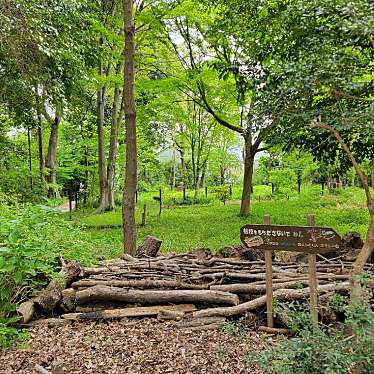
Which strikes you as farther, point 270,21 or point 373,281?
point 270,21

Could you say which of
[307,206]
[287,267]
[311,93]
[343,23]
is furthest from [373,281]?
[307,206]

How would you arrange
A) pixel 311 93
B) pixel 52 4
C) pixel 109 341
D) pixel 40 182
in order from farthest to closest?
pixel 40 182 < pixel 52 4 < pixel 311 93 < pixel 109 341

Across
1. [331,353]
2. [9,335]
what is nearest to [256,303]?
[331,353]

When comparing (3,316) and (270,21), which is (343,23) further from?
(3,316)

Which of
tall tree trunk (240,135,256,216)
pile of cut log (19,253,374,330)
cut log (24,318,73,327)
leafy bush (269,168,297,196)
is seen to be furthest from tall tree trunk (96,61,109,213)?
cut log (24,318,73,327)

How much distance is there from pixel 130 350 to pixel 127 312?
731mm

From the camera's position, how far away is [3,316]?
3.72 metres

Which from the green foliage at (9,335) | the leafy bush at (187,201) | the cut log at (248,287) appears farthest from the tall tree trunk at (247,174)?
the green foliage at (9,335)

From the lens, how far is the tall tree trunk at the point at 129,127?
A: 6.52 meters

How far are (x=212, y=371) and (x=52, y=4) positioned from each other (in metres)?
7.04

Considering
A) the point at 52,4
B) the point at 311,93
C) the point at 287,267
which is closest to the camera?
the point at 311,93

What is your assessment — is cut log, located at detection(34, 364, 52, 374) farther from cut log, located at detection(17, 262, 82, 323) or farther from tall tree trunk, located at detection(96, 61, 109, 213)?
tall tree trunk, located at detection(96, 61, 109, 213)

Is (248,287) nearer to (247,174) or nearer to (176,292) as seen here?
(176,292)

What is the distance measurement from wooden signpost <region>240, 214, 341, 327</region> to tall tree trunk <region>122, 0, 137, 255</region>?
3.30 m
